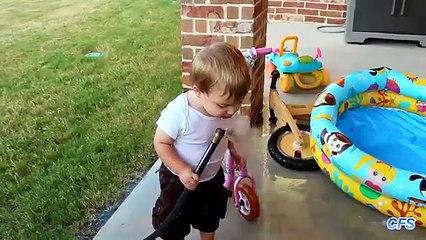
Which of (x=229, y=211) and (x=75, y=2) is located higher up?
(x=75, y=2)

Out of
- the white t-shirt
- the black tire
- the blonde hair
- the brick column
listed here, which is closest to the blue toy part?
the brick column

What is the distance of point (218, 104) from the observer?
4.71ft

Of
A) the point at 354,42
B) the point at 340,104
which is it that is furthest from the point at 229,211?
the point at 354,42

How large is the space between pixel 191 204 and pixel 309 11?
3706mm

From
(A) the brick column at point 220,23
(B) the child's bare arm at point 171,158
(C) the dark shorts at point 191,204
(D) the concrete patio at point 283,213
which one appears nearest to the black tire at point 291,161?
(D) the concrete patio at point 283,213

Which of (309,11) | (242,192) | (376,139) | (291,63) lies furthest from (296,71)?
(309,11)

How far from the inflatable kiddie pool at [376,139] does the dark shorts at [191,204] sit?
0.69 m

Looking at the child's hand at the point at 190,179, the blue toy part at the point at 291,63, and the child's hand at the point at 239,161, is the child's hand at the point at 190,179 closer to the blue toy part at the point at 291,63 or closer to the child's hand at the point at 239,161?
the child's hand at the point at 239,161

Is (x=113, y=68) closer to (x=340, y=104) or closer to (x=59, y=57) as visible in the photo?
(x=59, y=57)

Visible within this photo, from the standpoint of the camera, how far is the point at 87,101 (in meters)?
3.13

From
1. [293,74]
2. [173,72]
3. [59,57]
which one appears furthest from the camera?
[59,57]

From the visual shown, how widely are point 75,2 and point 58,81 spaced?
2.47m

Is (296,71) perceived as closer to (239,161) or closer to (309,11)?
(239,161)

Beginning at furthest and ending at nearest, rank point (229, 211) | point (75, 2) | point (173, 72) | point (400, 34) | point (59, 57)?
point (75, 2), point (400, 34), point (59, 57), point (173, 72), point (229, 211)
